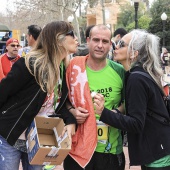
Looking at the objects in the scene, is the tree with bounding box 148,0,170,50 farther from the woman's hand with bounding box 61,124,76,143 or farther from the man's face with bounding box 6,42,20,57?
the woman's hand with bounding box 61,124,76,143

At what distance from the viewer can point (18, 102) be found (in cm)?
259

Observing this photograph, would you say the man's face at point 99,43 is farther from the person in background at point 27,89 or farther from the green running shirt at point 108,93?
the person in background at point 27,89

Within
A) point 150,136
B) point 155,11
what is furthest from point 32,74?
point 155,11

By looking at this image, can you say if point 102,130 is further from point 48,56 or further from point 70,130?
point 48,56

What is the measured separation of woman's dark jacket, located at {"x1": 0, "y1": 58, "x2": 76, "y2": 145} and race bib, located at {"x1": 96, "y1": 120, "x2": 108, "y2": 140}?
57 cm

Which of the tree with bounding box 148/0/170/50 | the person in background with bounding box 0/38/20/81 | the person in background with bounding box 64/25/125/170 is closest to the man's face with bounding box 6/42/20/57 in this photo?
the person in background with bounding box 0/38/20/81

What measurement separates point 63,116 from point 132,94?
0.69 metres

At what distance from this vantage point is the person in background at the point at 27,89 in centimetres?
254

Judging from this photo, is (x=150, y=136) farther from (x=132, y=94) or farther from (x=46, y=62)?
(x=46, y=62)

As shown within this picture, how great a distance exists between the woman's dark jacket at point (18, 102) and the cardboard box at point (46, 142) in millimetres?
86

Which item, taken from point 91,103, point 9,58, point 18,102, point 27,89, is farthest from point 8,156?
point 9,58

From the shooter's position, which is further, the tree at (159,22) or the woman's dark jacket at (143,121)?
the tree at (159,22)

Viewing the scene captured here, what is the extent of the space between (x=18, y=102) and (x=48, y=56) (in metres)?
0.43

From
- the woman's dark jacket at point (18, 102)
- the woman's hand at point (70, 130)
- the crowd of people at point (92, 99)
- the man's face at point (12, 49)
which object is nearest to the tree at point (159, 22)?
the man's face at point (12, 49)
